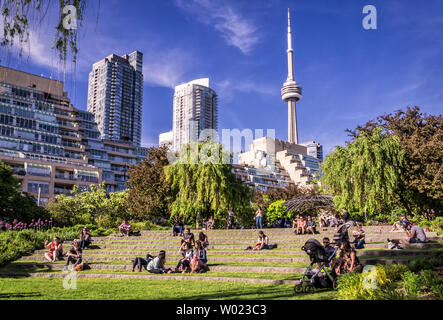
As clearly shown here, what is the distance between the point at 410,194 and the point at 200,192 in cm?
1500

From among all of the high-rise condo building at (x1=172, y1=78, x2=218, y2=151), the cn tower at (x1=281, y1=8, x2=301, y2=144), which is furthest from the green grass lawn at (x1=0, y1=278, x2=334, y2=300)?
the high-rise condo building at (x1=172, y1=78, x2=218, y2=151)

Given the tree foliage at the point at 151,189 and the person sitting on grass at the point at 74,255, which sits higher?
the tree foliage at the point at 151,189

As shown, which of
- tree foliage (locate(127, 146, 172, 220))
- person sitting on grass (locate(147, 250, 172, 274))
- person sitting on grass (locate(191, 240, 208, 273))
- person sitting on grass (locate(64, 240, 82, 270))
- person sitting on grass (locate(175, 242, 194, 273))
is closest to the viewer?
person sitting on grass (locate(191, 240, 208, 273))

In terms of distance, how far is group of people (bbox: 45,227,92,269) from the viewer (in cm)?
1496

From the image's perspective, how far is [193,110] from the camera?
181 metres

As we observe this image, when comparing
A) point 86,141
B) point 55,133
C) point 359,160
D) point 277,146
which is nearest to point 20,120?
point 55,133

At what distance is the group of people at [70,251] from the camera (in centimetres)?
1496

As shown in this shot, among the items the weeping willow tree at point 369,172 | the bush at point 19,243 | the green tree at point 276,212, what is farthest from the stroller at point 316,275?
the green tree at point 276,212

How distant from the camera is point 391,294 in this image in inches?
245

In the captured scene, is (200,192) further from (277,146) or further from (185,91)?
(185,91)

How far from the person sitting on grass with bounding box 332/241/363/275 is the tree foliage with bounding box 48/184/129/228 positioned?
2446 cm

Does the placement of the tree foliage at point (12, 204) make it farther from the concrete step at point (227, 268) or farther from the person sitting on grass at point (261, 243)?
the person sitting on grass at point (261, 243)

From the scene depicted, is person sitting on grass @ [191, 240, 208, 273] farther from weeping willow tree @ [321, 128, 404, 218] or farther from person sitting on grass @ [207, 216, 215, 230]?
weeping willow tree @ [321, 128, 404, 218]

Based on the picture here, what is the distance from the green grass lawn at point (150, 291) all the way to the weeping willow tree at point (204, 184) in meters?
16.4
